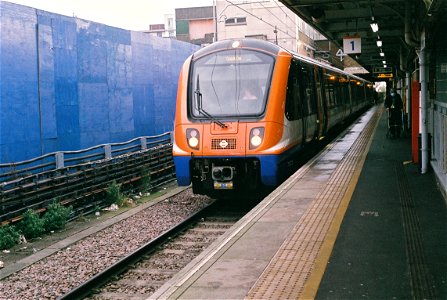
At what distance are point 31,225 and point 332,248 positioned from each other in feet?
20.9

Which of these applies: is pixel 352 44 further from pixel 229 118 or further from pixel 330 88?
pixel 229 118

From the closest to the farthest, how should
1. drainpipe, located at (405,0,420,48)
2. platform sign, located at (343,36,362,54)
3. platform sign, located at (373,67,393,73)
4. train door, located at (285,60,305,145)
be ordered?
drainpipe, located at (405,0,420,48) → train door, located at (285,60,305,145) → platform sign, located at (343,36,362,54) → platform sign, located at (373,67,393,73)

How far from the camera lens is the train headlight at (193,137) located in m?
10.8

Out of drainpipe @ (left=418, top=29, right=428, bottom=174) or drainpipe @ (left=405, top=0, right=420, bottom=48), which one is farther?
drainpipe @ (left=405, top=0, right=420, bottom=48)

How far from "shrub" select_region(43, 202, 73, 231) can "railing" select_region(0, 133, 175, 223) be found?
0.32m

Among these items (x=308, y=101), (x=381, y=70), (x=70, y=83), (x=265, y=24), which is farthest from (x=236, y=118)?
(x=381, y=70)

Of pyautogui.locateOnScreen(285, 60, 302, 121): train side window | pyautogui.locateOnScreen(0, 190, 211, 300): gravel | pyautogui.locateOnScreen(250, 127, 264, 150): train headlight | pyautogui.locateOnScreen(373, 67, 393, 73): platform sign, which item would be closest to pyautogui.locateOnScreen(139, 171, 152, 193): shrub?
pyautogui.locateOnScreen(0, 190, 211, 300): gravel

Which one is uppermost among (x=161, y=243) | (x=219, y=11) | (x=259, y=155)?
(x=219, y=11)

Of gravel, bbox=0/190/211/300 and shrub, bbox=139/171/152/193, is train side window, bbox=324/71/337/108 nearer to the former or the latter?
shrub, bbox=139/171/152/193

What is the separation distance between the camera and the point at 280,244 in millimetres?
6340

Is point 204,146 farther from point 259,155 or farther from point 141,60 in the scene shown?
point 141,60

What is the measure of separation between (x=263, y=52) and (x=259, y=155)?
2.23 meters

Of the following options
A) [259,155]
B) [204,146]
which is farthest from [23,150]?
[259,155]

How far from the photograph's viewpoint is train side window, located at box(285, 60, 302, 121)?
11406mm
